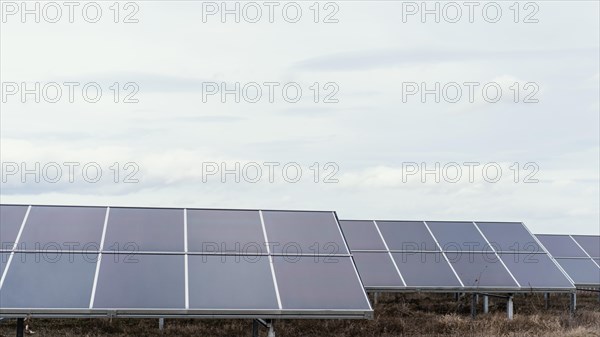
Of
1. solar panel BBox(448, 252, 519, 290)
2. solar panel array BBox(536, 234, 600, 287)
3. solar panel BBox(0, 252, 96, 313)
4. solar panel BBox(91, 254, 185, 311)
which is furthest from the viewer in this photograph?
solar panel array BBox(536, 234, 600, 287)

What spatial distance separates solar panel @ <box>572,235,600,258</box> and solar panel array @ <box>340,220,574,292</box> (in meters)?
6.38

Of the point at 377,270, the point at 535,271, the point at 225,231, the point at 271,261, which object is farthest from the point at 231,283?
the point at 535,271

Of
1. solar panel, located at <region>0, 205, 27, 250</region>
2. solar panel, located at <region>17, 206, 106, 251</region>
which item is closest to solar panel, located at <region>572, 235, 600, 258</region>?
solar panel, located at <region>17, 206, 106, 251</region>

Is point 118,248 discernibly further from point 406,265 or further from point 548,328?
point 548,328

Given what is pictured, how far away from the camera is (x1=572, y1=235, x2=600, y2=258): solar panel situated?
3033 cm

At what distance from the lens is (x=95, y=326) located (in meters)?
19.3

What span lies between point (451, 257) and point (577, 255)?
9.06 meters

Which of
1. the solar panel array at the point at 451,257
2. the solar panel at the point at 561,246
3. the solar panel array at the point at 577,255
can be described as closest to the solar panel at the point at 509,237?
the solar panel array at the point at 451,257

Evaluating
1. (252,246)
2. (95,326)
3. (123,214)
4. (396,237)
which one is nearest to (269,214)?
(252,246)

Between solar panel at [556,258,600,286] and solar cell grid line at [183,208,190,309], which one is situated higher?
solar cell grid line at [183,208,190,309]

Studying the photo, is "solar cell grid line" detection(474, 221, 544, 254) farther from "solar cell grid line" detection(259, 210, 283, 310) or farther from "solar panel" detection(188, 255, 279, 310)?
"solar panel" detection(188, 255, 279, 310)

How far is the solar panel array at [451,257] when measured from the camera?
21.0m

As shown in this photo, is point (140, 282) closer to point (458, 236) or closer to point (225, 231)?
point (225, 231)

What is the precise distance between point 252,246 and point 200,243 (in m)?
1.09
